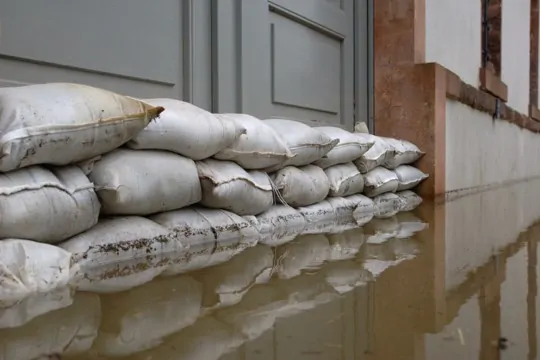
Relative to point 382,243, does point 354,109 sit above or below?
above

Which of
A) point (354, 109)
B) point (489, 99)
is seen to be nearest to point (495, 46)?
point (489, 99)

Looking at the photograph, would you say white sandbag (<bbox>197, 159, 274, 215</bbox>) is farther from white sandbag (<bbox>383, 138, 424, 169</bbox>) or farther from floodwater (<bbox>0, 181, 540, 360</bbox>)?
white sandbag (<bbox>383, 138, 424, 169</bbox>)

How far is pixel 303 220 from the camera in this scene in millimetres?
1773

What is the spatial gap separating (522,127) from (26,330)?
247 inches

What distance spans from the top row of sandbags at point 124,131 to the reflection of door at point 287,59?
0.32 meters

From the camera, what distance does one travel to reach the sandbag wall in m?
0.96

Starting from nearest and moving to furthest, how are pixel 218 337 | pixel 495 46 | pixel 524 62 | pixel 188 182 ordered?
pixel 218 337
pixel 188 182
pixel 495 46
pixel 524 62

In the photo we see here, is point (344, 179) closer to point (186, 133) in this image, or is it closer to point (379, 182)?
point (379, 182)

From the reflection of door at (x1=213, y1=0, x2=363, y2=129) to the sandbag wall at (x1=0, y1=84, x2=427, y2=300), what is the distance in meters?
0.33

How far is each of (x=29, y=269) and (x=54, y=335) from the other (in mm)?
235

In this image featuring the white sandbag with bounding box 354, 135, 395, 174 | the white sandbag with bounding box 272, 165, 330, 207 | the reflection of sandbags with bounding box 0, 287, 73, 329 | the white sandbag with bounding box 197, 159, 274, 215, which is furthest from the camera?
the white sandbag with bounding box 354, 135, 395, 174

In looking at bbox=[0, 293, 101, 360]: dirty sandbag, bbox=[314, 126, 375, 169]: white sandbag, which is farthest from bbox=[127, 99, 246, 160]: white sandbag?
bbox=[314, 126, 375, 169]: white sandbag

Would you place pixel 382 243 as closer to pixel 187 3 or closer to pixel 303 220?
pixel 303 220

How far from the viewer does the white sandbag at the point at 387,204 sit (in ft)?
7.82
